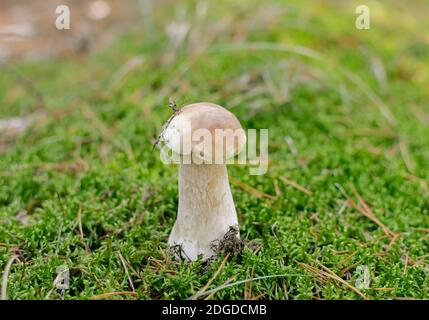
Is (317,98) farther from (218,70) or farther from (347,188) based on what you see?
(347,188)

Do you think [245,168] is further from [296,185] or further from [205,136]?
[205,136]

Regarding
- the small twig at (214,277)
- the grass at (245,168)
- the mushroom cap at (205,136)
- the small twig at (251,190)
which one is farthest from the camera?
the small twig at (251,190)

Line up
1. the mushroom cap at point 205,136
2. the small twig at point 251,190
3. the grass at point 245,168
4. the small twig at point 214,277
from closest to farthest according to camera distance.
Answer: the mushroom cap at point 205,136 < the small twig at point 214,277 < the grass at point 245,168 < the small twig at point 251,190

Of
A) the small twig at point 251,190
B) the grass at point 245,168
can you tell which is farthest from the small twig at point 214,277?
the small twig at point 251,190

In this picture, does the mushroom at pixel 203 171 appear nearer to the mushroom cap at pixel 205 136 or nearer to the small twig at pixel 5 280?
the mushroom cap at pixel 205 136

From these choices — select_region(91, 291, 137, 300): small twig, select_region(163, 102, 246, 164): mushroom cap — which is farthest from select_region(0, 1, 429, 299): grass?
select_region(163, 102, 246, 164): mushroom cap

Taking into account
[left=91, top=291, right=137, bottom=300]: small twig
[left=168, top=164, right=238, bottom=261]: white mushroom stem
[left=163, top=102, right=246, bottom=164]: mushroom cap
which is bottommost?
[left=91, top=291, right=137, bottom=300]: small twig

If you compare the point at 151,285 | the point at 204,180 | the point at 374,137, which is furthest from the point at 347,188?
the point at 151,285

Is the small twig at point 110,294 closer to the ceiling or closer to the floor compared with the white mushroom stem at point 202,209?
closer to the floor

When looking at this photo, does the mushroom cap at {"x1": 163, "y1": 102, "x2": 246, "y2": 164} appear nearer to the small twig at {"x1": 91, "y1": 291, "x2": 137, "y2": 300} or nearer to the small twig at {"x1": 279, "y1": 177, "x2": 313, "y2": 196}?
the small twig at {"x1": 91, "y1": 291, "x2": 137, "y2": 300}
